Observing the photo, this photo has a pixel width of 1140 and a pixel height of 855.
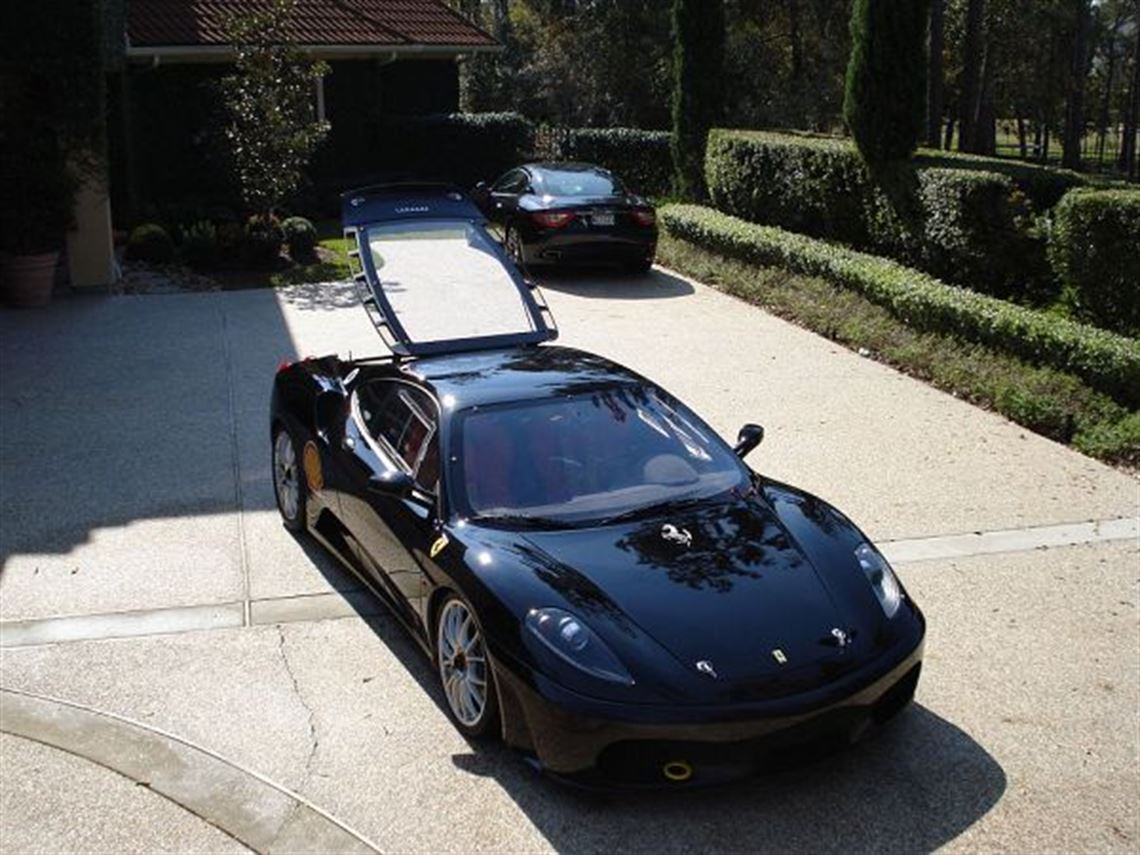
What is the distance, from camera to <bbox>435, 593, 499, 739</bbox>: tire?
452 centimetres

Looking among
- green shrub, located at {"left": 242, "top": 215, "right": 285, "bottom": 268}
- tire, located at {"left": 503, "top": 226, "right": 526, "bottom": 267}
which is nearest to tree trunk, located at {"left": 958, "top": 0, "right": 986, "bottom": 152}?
tire, located at {"left": 503, "top": 226, "right": 526, "bottom": 267}

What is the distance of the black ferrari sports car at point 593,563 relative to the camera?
4.09 metres

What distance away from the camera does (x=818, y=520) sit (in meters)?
5.17

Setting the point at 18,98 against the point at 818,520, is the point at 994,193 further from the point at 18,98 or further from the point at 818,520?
the point at 18,98

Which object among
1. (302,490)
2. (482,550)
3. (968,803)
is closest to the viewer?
(968,803)

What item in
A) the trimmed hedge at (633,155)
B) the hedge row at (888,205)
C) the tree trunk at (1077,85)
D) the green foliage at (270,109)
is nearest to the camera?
the hedge row at (888,205)

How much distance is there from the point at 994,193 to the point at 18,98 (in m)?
10.5

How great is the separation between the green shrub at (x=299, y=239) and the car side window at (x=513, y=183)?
8.65ft

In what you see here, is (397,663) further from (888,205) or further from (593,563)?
(888,205)

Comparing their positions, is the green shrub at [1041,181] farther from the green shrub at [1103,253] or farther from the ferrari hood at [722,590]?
the ferrari hood at [722,590]

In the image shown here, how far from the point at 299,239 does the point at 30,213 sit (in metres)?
3.91

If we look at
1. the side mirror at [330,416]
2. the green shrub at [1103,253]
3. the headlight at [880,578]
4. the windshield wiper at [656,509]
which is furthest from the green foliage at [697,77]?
the headlight at [880,578]

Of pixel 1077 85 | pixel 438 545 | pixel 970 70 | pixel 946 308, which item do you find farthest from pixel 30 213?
pixel 1077 85

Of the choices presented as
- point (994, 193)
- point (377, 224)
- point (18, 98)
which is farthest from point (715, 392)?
point (18, 98)
